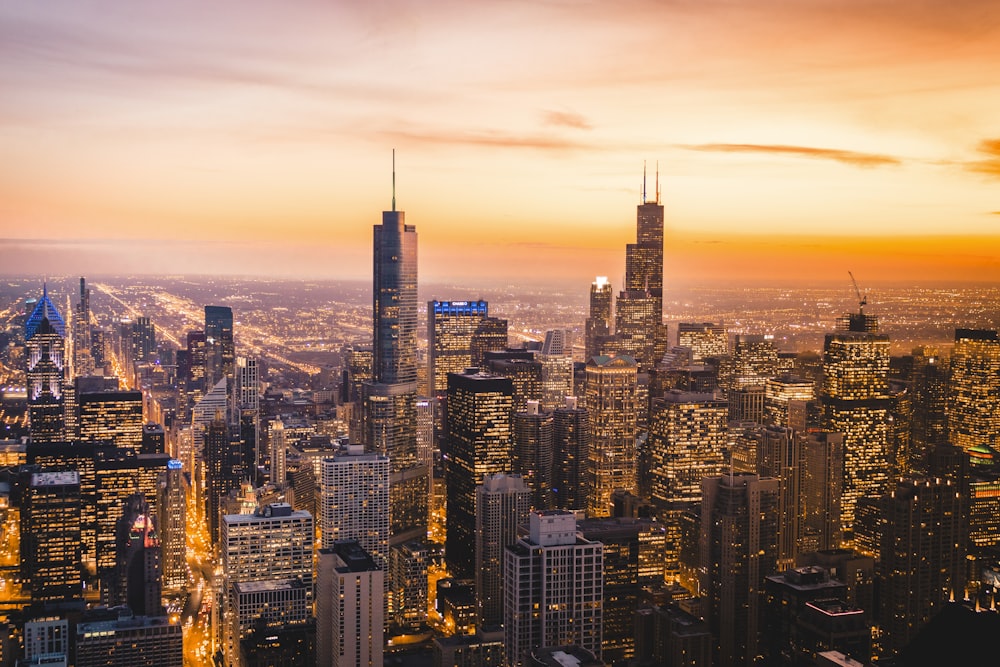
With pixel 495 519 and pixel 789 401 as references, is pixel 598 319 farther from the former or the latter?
pixel 495 519

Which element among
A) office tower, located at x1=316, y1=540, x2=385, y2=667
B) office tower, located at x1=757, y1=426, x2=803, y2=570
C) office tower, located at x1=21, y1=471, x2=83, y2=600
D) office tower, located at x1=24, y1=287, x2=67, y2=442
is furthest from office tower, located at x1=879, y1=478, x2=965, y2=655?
office tower, located at x1=24, y1=287, x2=67, y2=442

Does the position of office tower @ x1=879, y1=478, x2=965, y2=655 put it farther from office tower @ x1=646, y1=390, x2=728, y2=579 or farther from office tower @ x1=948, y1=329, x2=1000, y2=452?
office tower @ x1=646, y1=390, x2=728, y2=579

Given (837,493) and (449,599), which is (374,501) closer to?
(449,599)

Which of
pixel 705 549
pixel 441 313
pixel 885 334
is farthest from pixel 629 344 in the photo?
pixel 705 549

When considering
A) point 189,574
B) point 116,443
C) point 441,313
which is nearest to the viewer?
point 189,574

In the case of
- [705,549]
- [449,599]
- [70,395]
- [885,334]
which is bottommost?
[449,599]

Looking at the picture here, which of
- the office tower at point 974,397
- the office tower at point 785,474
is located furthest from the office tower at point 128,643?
the office tower at point 974,397
